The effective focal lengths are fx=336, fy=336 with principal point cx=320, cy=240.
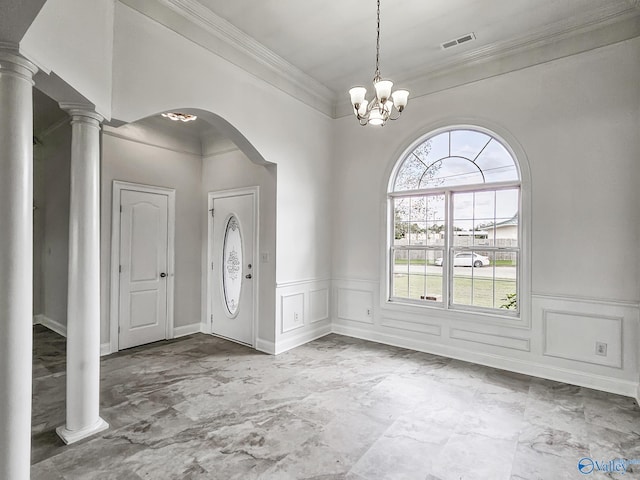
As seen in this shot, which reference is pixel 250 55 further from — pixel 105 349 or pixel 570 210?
pixel 105 349

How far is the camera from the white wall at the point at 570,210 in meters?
3.28

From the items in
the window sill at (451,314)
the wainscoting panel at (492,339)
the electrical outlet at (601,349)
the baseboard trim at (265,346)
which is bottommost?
the baseboard trim at (265,346)

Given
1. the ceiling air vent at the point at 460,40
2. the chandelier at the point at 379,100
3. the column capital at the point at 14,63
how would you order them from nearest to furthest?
the column capital at the point at 14,63 < the chandelier at the point at 379,100 < the ceiling air vent at the point at 460,40

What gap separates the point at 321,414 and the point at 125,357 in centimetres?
279

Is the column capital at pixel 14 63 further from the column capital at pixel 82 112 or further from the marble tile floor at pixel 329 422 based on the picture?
the marble tile floor at pixel 329 422

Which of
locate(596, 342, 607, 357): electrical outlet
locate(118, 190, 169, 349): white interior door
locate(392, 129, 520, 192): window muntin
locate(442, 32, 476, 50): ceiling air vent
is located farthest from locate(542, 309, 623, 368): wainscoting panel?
locate(118, 190, 169, 349): white interior door

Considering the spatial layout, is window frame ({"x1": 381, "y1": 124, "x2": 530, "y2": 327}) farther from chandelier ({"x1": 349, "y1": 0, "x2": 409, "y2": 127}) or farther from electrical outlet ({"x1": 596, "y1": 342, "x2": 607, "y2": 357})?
chandelier ({"x1": 349, "y1": 0, "x2": 409, "y2": 127})

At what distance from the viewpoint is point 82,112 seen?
2.46 m

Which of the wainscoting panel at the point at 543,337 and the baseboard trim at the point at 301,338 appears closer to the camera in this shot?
the wainscoting panel at the point at 543,337

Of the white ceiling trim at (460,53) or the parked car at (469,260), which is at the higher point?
the white ceiling trim at (460,53)

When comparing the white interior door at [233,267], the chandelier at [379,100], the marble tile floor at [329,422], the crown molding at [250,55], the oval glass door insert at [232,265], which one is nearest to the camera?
the marble tile floor at [329,422]

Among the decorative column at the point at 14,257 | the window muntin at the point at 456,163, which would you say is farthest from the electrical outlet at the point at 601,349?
the decorative column at the point at 14,257

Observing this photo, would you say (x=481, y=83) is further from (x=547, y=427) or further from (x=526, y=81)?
(x=547, y=427)

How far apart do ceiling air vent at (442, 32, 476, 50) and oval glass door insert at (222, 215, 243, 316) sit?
349 centimetres
